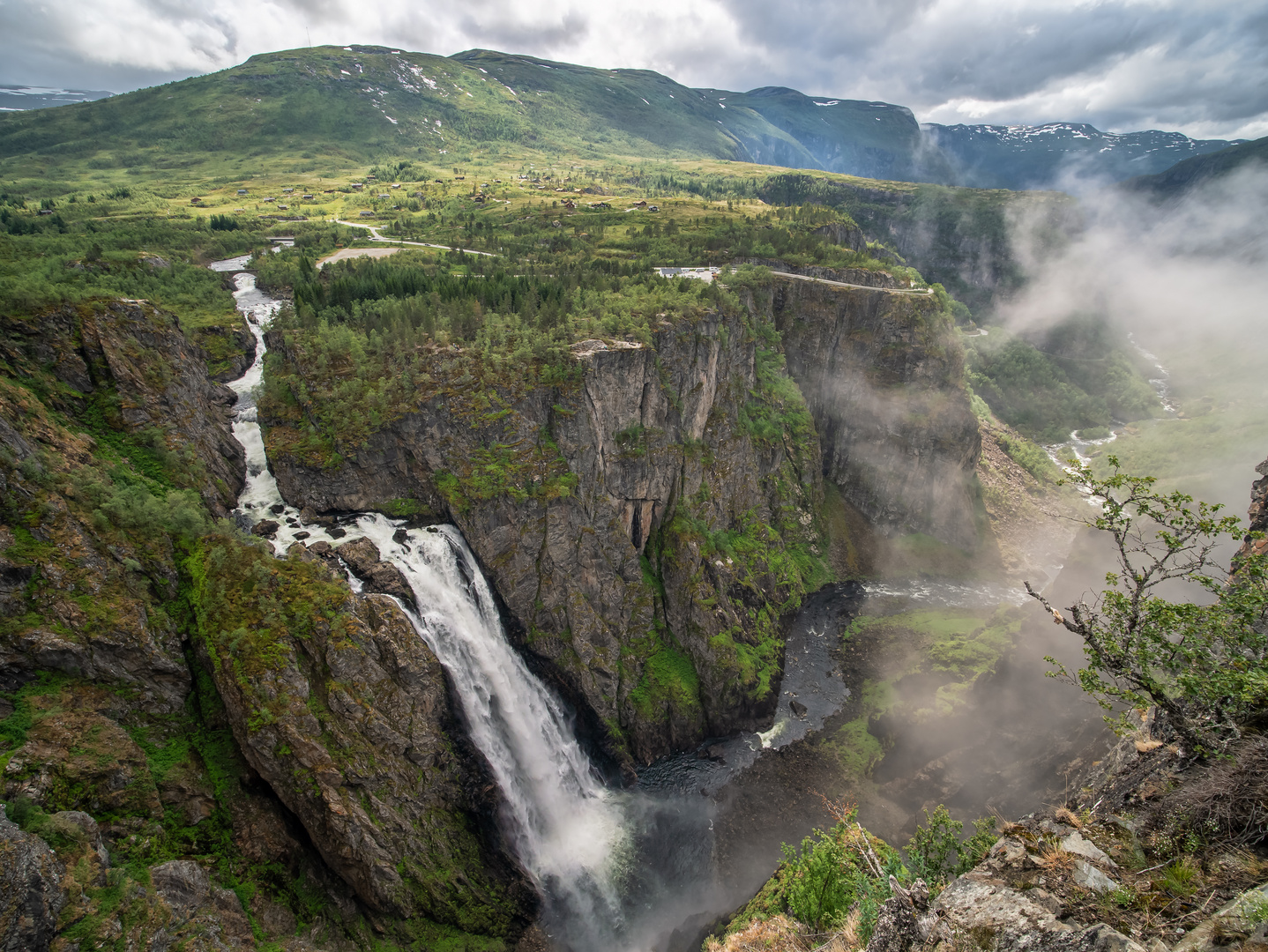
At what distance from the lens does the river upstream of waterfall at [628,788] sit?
32875 mm

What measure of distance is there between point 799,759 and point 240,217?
4290 inches

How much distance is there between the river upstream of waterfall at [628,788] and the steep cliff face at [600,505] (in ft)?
7.39

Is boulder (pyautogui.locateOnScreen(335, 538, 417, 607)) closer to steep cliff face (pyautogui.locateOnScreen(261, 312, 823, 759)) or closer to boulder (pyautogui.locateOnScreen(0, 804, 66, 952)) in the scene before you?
steep cliff face (pyautogui.locateOnScreen(261, 312, 823, 759))

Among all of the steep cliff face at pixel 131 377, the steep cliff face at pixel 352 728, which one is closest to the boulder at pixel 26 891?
the steep cliff face at pixel 352 728

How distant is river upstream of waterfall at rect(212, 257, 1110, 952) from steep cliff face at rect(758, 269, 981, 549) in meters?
28.0

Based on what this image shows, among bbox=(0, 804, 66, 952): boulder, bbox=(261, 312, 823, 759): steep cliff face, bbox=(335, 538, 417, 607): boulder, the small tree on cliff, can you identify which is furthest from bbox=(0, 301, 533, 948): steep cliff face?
the small tree on cliff

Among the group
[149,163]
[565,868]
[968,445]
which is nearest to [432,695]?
[565,868]

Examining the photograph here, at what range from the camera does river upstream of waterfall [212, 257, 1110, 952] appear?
108ft

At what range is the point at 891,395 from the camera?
229 feet

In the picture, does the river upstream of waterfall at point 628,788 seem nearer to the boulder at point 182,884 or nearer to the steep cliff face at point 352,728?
the steep cliff face at point 352,728

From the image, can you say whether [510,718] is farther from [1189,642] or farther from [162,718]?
[1189,642]

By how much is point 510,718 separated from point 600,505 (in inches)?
678

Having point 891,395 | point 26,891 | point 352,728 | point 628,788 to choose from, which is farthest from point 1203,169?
point 26,891

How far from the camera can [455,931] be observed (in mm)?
28984
